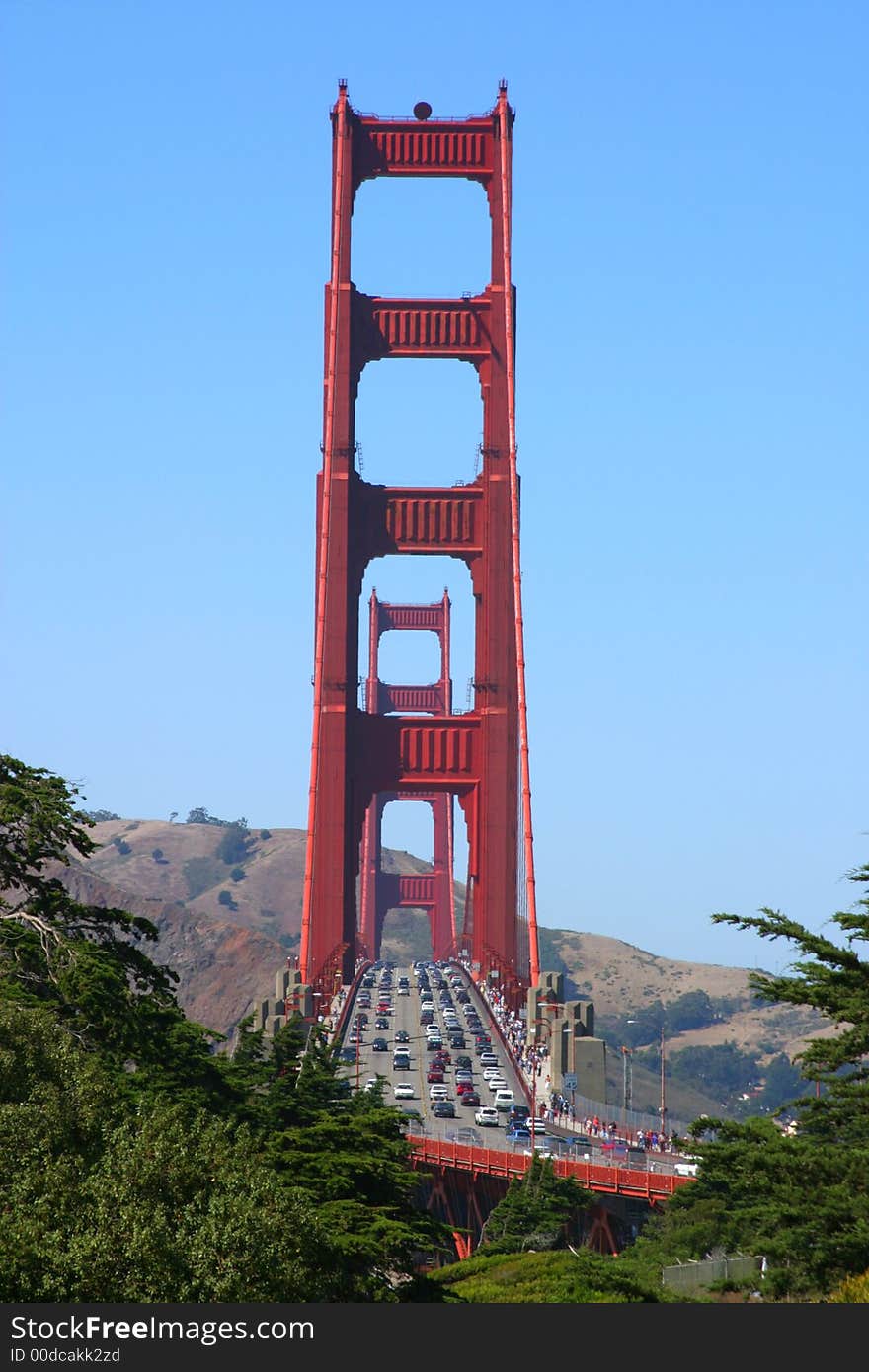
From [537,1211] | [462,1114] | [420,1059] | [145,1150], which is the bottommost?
[537,1211]

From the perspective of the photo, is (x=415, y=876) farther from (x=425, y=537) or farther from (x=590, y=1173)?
(x=590, y=1173)

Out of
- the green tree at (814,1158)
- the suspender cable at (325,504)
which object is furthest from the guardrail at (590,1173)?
the suspender cable at (325,504)

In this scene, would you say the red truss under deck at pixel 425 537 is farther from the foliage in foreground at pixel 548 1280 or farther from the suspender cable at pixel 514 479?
the foliage in foreground at pixel 548 1280

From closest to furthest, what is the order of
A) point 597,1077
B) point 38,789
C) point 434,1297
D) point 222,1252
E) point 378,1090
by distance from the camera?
1. point 222,1252
2. point 434,1297
3. point 38,789
4. point 378,1090
5. point 597,1077

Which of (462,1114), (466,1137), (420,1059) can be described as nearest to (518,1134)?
(466,1137)

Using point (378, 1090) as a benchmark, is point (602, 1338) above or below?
below

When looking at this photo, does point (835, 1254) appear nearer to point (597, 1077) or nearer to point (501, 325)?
point (597, 1077)

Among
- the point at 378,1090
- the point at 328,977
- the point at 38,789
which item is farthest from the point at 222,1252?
the point at 328,977
